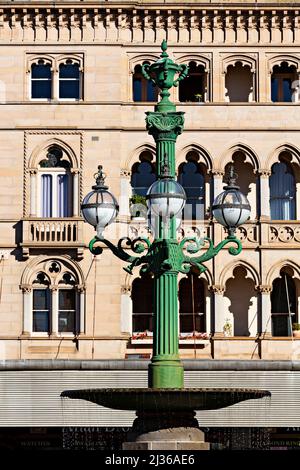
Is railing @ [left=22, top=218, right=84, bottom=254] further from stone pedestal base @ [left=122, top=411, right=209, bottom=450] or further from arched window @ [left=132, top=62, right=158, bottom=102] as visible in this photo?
stone pedestal base @ [left=122, top=411, right=209, bottom=450]

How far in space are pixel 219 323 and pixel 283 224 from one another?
11.2 feet

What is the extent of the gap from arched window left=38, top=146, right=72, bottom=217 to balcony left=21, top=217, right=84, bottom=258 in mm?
684

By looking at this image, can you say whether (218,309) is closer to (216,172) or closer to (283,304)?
(283,304)

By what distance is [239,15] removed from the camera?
4291 cm

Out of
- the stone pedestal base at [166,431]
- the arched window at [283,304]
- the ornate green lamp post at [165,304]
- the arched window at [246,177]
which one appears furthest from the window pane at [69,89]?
the stone pedestal base at [166,431]

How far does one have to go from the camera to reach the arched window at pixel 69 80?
4266cm

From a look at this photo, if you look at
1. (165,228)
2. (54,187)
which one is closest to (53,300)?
(54,187)

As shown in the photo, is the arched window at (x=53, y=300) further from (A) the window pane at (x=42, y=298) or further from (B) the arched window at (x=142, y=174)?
(B) the arched window at (x=142, y=174)

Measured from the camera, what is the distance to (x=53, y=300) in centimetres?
4169

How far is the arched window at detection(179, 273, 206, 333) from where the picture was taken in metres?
42.5

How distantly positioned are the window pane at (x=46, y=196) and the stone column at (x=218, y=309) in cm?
521

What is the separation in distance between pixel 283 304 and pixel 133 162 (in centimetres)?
601
